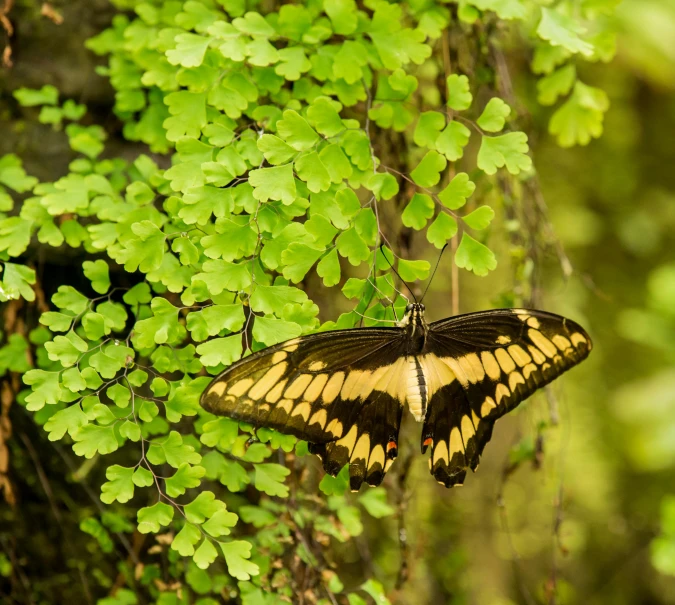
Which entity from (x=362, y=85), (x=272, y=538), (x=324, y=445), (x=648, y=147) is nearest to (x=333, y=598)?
(x=272, y=538)

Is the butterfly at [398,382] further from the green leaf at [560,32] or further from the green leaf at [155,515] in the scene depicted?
the green leaf at [560,32]

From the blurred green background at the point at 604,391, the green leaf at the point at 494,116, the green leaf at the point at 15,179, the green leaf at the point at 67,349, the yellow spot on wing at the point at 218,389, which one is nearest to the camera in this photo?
the yellow spot on wing at the point at 218,389

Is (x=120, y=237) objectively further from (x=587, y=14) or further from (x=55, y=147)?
(x=587, y=14)

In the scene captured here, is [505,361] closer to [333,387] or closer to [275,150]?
[333,387]

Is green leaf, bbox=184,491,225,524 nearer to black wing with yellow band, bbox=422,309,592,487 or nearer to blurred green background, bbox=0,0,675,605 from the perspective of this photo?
black wing with yellow band, bbox=422,309,592,487

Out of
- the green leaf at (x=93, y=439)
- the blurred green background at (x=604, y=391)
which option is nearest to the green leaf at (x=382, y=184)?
the green leaf at (x=93, y=439)

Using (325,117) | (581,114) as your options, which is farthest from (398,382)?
(581,114)
